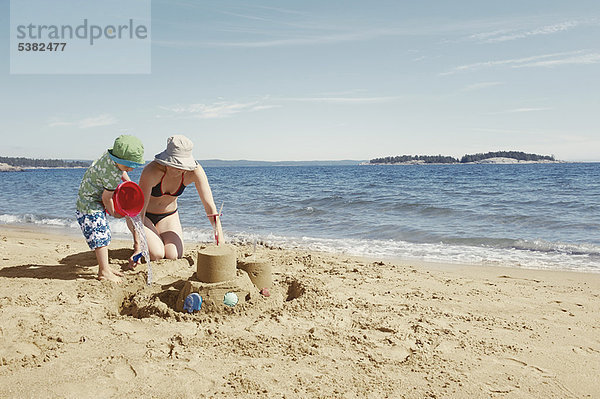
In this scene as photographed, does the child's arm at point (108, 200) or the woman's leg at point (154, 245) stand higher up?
the child's arm at point (108, 200)

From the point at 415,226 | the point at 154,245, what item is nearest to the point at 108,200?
the point at 154,245

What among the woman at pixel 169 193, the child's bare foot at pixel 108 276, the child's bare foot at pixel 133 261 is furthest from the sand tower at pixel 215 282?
the child's bare foot at pixel 133 261

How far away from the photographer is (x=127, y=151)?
3652 mm

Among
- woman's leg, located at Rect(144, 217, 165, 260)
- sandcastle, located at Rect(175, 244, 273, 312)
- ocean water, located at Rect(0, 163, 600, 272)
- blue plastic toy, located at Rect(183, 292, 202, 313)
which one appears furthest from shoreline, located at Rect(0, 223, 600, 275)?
blue plastic toy, located at Rect(183, 292, 202, 313)

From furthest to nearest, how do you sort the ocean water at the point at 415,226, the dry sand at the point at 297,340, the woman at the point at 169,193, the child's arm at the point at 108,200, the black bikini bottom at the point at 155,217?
1. the ocean water at the point at 415,226
2. the black bikini bottom at the point at 155,217
3. the woman at the point at 169,193
4. the child's arm at the point at 108,200
5. the dry sand at the point at 297,340

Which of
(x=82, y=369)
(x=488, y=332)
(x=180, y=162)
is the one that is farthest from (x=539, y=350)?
(x=180, y=162)

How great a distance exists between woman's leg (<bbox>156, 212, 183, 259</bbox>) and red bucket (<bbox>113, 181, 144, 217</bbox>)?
0.95m

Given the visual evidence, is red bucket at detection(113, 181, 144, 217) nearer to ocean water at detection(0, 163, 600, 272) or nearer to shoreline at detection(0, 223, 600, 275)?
ocean water at detection(0, 163, 600, 272)

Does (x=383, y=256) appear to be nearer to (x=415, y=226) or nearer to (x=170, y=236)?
(x=415, y=226)

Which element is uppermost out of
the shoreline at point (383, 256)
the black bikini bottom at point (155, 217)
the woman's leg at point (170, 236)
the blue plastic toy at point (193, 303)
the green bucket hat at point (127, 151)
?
the green bucket hat at point (127, 151)

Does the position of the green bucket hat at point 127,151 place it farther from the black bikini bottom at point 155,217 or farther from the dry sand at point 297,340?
the black bikini bottom at point 155,217

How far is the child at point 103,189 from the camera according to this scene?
3688mm

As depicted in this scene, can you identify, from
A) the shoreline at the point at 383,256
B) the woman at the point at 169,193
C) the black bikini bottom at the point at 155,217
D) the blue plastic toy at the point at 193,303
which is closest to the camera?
the blue plastic toy at the point at 193,303

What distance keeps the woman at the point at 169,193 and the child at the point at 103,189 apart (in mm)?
380
